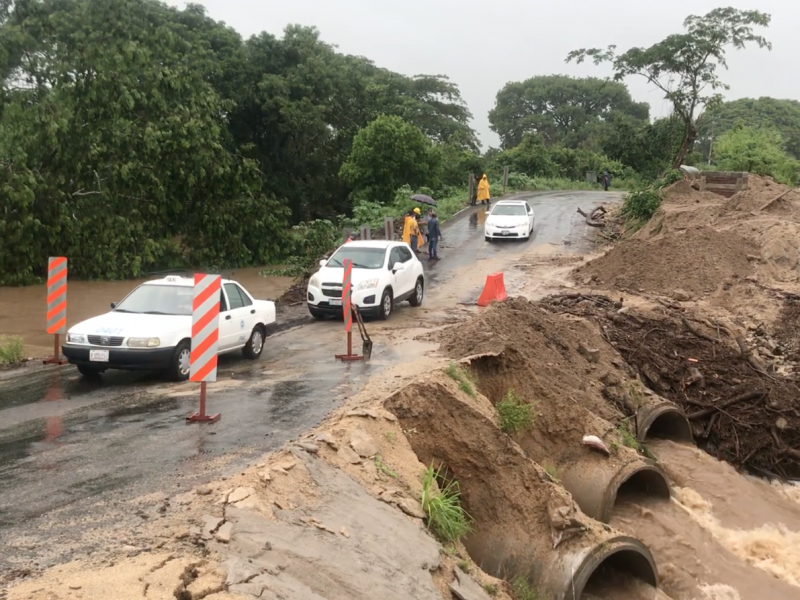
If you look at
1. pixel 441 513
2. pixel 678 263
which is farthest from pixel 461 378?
pixel 678 263

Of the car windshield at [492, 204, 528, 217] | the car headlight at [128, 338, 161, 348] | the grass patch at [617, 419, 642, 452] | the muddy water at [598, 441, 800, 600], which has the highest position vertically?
the car windshield at [492, 204, 528, 217]

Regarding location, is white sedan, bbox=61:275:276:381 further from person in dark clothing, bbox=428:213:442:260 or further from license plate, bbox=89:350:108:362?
person in dark clothing, bbox=428:213:442:260

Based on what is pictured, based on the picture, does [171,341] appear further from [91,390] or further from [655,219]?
[655,219]

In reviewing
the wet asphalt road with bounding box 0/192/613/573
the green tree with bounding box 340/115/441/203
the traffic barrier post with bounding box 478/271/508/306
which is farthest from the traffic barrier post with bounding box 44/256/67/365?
the green tree with bounding box 340/115/441/203

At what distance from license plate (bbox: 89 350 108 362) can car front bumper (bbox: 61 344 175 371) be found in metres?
0.04

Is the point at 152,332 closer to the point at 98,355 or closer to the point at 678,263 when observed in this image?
the point at 98,355

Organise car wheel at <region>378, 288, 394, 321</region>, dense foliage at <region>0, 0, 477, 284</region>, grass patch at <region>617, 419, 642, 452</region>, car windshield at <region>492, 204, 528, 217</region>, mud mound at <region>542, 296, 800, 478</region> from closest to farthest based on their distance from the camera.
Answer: grass patch at <region>617, 419, 642, 452</region>, mud mound at <region>542, 296, 800, 478</region>, car wheel at <region>378, 288, 394, 321</region>, dense foliage at <region>0, 0, 477, 284</region>, car windshield at <region>492, 204, 528, 217</region>

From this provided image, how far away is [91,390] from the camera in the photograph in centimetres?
1139

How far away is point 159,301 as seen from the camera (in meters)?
12.7

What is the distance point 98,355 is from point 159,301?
5.45ft

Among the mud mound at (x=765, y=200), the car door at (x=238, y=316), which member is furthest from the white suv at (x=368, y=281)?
the mud mound at (x=765, y=200)

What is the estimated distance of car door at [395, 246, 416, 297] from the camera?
18.5 metres

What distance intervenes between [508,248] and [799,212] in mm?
10053

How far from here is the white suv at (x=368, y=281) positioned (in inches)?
686
